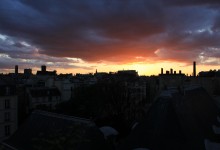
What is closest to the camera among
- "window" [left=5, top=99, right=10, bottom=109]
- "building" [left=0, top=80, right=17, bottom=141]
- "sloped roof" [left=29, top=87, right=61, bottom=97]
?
"building" [left=0, top=80, right=17, bottom=141]

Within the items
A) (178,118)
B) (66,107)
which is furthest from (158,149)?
(66,107)

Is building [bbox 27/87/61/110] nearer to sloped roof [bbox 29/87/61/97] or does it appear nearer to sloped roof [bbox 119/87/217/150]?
sloped roof [bbox 29/87/61/97]

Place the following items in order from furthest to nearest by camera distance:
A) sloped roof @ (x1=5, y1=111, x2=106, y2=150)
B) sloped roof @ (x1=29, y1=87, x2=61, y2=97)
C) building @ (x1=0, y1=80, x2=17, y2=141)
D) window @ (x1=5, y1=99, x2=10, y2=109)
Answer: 1. sloped roof @ (x1=29, y1=87, x2=61, y2=97)
2. window @ (x1=5, y1=99, x2=10, y2=109)
3. building @ (x1=0, y1=80, x2=17, y2=141)
4. sloped roof @ (x1=5, y1=111, x2=106, y2=150)

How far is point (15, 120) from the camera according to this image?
127 ft

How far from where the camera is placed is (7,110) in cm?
3800

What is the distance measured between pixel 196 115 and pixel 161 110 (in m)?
4.63

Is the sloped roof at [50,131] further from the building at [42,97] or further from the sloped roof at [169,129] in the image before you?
the building at [42,97]

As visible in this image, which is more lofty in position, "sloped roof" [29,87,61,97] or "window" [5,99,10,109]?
Answer: "sloped roof" [29,87,61,97]

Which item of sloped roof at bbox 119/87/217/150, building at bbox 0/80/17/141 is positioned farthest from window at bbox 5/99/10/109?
sloped roof at bbox 119/87/217/150

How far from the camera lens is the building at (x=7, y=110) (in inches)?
1459

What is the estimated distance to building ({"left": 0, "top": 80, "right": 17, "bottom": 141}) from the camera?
37.1m

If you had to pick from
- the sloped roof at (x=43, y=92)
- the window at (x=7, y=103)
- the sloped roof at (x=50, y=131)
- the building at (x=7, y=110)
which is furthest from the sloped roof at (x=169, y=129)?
the sloped roof at (x=43, y=92)

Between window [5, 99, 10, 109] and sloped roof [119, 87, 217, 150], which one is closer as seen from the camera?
sloped roof [119, 87, 217, 150]

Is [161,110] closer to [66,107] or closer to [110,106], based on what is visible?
[110,106]
